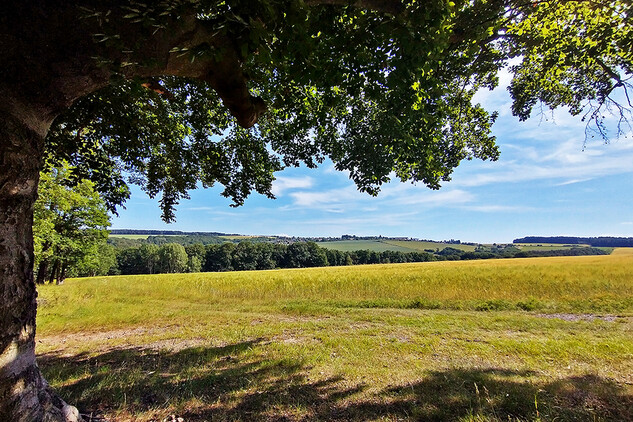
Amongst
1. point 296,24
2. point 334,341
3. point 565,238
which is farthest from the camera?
point 565,238

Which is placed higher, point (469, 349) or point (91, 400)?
point (91, 400)

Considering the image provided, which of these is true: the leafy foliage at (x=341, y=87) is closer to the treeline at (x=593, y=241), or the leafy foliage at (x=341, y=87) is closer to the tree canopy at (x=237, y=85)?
the tree canopy at (x=237, y=85)

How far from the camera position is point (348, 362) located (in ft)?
17.2

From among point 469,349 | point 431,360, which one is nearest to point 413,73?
point 431,360

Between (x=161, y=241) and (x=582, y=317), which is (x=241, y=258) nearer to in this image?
(x=161, y=241)

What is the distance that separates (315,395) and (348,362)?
161 cm

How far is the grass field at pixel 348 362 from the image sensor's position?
3361 millimetres

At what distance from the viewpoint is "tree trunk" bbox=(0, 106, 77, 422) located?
85.2 inches

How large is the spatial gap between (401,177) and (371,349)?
445 cm

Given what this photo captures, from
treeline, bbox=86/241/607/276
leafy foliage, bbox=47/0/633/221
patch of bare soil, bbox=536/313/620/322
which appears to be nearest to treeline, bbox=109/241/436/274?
treeline, bbox=86/241/607/276

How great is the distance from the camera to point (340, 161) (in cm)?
695

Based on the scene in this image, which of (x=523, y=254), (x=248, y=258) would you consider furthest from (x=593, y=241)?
(x=248, y=258)

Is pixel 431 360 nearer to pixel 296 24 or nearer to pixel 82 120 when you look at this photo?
pixel 296 24

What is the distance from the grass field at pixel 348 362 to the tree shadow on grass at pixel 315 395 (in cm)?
2
